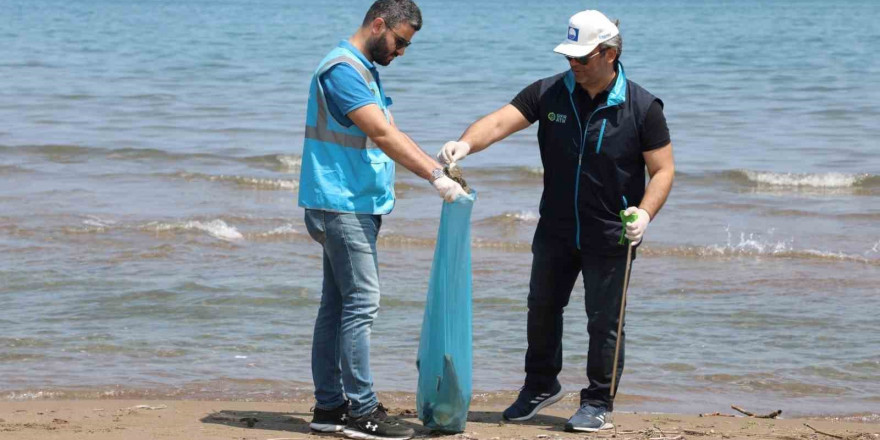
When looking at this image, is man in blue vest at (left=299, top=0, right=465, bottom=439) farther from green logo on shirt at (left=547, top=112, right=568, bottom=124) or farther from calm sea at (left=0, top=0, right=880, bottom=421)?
calm sea at (left=0, top=0, right=880, bottom=421)

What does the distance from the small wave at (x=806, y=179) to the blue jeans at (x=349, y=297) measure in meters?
9.67

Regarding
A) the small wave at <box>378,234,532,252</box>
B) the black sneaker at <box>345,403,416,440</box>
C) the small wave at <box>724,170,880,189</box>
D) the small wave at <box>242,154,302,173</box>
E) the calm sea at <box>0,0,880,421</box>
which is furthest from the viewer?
the small wave at <box>242,154,302,173</box>

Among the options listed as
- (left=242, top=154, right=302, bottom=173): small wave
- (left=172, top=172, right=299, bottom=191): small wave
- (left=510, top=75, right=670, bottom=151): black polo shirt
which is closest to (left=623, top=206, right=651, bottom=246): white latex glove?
(left=510, top=75, right=670, bottom=151): black polo shirt

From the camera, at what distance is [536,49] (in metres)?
38.9

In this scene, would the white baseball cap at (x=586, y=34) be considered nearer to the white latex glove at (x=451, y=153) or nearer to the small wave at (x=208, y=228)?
the white latex glove at (x=451, y=153)

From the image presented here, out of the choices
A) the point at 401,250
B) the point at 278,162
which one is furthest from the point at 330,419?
the point at 278,162

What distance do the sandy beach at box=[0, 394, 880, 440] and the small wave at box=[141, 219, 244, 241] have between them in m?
4.53

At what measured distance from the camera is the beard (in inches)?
175

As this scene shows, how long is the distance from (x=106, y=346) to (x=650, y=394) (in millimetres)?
2899

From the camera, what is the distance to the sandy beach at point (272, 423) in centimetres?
472

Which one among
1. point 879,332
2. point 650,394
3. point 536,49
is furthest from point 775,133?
point 536,49

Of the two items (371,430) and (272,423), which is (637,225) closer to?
(371,430)

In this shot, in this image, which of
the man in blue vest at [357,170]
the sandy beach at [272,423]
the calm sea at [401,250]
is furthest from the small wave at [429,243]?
the man in blue vest at [357,170]

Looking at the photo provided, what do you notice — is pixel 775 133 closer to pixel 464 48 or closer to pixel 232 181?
pixel 232 181
